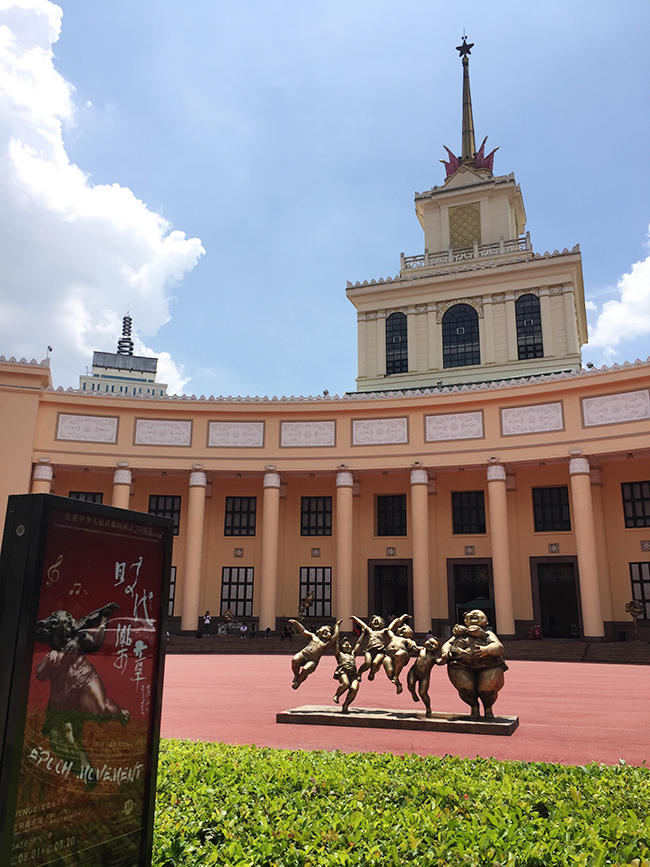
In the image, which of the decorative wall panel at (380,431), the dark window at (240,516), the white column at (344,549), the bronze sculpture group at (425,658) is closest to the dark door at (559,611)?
the white column at (344,549)

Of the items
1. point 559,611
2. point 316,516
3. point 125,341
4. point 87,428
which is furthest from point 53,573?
point 125,341

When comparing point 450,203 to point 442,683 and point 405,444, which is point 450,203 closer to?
point 405,444

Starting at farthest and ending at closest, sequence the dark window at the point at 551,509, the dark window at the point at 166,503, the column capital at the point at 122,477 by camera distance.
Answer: the dark window at the point at 166,503 < the column capital at the point at 122,477 < the dark window at the point at 551,509

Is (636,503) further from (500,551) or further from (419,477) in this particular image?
(419,477)

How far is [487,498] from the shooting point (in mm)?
29594

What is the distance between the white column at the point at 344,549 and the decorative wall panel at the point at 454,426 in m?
3.97

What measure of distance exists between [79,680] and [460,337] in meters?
34.6

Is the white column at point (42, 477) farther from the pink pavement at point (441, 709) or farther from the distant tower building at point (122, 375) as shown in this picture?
the distant tower building at point (122, 375)

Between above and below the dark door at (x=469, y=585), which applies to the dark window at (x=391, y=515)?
above

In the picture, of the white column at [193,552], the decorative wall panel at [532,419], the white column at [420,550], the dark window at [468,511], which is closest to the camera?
the decorative wall panel at [532,419]

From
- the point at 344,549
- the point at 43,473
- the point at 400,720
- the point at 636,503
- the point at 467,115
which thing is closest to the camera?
the point at 400,720

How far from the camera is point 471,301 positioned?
36000 millimetres

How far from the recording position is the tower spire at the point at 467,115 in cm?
4241

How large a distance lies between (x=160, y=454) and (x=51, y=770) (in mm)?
27002
